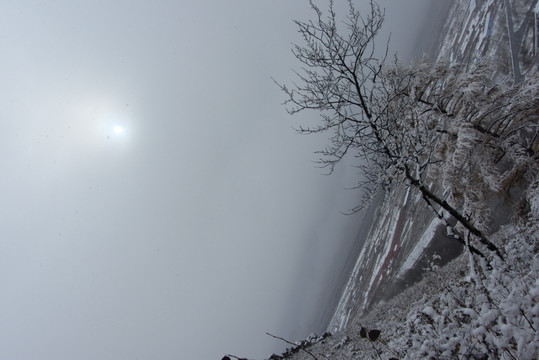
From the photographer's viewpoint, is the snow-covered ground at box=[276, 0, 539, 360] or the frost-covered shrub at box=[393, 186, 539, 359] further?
the snow-covered ground at box=[276, 0, 539, 360]

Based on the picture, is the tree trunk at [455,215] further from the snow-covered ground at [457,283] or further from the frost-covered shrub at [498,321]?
the frost-covered shrub at [498,321]

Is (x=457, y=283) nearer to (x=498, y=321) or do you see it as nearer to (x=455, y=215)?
(x=455, y=215)

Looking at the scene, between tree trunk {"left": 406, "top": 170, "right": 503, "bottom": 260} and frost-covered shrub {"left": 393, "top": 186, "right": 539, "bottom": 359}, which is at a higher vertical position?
tree trunk {"left": 406, "top": 170, "right": 503, "bottom": 260}

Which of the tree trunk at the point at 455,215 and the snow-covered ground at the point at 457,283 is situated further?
the tree trunk at the point at 455,215

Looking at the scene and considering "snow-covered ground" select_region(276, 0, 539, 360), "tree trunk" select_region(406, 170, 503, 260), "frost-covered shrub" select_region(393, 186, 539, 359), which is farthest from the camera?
"tree trunk" select_region(406, 170, 503, 260)

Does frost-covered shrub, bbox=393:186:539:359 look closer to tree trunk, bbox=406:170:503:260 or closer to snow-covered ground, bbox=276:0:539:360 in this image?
snow-covered ground, bbox=276:0:539:360

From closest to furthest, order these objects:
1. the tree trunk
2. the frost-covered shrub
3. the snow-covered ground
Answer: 1. the frost-covered shrub
2. the snow-covered ground
3. the tree trunk

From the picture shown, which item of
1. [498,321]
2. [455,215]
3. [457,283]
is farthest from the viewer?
[457,283]

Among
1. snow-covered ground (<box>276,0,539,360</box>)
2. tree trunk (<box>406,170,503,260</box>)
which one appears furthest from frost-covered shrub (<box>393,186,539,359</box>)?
tree trunk (<box>406,170,503,260</box>)

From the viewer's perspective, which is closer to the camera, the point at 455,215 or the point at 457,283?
the point at 455,215

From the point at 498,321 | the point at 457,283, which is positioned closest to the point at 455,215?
the point at 457,283

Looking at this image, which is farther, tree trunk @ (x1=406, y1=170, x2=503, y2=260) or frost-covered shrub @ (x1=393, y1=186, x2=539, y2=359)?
tree trunk @ (x1=406, y1=170, x2=503, y2=260)

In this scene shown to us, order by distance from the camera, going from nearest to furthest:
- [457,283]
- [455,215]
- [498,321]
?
[498,321], [455,215], [457,283]

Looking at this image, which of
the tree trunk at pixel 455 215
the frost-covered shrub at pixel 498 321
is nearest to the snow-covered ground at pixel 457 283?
the frost-covered shrub at pixel 498 321
